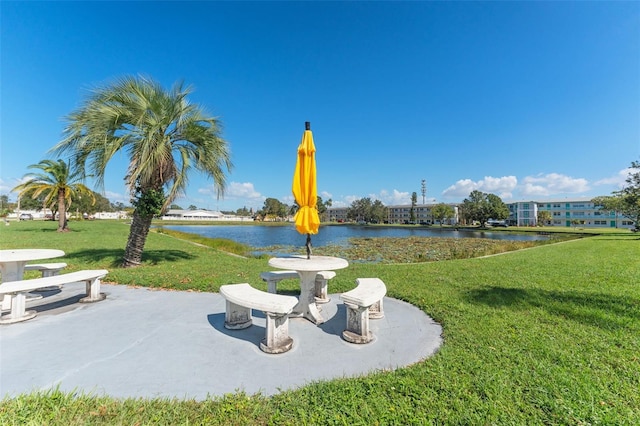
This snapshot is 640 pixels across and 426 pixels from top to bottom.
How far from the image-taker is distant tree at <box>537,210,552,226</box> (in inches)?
2539

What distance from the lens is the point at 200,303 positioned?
433cm

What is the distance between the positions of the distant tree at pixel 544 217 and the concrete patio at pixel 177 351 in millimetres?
80526

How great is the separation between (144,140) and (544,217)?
8275 cm

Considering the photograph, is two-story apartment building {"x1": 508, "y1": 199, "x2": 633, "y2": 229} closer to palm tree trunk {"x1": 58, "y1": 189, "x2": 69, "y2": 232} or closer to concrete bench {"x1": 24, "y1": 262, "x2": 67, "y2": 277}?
concrete bench {"x1": 24, "y1": 262, "x2": 67, "y2": 277}

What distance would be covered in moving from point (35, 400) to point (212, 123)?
7.09 m

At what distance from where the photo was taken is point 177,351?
2.79 m

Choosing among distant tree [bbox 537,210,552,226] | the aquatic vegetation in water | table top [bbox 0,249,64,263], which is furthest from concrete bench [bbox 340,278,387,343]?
distant tree [bbox 537,210,552,226]

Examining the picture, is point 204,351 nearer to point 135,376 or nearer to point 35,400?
point 135,376

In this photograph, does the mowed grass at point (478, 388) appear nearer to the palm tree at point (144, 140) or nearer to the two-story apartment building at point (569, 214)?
the palm tree at point (144, 140)

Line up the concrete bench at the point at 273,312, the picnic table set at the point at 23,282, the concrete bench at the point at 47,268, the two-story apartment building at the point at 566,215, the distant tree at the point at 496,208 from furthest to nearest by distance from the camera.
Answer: the two-story apartment building at the point at 566,215 → the distant tree at the point at 496,208 → the concrete bench at the point at 47,268 → the picnic table set at the point at 23,282 → the concrete bench at the point at 273,312

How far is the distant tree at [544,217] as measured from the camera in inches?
2539

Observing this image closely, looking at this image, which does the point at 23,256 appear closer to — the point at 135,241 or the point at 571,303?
the point at 135,241

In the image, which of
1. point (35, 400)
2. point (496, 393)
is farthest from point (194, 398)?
point (496, 393)

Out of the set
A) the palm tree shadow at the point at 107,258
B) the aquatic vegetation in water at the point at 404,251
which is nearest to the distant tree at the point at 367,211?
the aquatic vegetation in water at the point at 404,251
